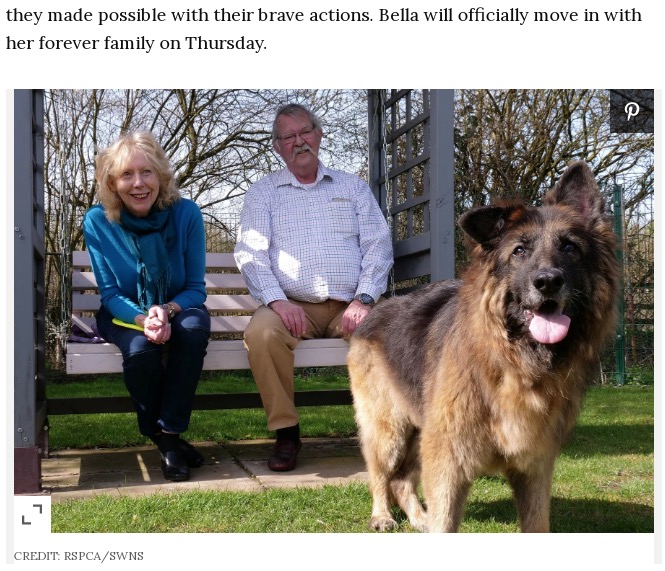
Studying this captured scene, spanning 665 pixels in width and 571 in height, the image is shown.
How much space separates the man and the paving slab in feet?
0.78

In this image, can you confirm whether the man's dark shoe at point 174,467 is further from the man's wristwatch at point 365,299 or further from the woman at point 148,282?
the man's wristwatch at point 365,299

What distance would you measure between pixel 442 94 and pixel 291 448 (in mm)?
2412

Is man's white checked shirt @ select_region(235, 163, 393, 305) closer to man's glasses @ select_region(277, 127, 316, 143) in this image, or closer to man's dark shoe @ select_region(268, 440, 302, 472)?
man's glasses @ select_region(277, 127, 316, 143)

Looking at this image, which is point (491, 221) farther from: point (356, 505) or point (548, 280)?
point (356, 505)

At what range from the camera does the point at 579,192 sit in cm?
280

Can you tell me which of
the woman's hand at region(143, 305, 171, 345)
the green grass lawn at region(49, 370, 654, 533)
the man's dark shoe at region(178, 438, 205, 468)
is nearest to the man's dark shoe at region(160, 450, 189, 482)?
the man's dark shoe at region(178, 438, 205, 468)

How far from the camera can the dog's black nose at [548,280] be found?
95.3 inches

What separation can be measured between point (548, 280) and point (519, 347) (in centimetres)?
31

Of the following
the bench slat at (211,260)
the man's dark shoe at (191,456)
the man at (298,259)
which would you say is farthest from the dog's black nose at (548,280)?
the bench slat at (211,260)

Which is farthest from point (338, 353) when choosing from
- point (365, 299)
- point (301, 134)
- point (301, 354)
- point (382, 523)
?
point (301, 134)

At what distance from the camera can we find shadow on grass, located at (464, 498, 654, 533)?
124 inches

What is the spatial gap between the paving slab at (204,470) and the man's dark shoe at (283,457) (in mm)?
40
